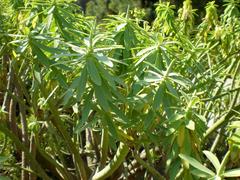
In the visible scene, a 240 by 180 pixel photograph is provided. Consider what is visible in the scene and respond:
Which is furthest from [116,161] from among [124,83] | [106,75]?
[106,75]

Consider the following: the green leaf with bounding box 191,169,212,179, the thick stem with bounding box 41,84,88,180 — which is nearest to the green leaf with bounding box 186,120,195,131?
the green leaf with bounding box 191,169,212,179

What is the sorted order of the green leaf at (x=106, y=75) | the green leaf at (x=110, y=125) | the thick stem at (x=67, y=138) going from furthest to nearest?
the thick stem at (x=67, y=138), the green leaf at (x=110, y=125), the green leaf at (x=106, y=75)

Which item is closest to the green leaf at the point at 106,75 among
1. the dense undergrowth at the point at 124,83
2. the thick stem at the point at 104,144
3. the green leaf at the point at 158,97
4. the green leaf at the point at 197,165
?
the dense undergrowth at the point at 124,83

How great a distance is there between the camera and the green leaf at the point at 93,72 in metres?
1.49

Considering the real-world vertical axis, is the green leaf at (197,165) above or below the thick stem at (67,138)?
above

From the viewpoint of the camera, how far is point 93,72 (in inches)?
59.4

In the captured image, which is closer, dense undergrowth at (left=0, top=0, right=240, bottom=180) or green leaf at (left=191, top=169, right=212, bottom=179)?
green leaf at (left=191, top=169, right=212, bottom=179)

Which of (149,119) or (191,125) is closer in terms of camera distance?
(191,125)

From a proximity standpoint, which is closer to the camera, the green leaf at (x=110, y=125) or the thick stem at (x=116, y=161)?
the green leaf at (x=110, y=125)

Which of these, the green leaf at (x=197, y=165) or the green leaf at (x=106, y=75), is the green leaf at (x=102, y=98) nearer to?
the green leaf at (x=106, y=75)

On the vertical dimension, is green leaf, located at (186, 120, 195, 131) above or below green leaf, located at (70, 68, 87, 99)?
below

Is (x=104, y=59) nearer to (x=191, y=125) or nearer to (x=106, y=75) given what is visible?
(x=106, y=75)

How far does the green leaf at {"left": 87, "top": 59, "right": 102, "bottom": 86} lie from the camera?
1.49 metres

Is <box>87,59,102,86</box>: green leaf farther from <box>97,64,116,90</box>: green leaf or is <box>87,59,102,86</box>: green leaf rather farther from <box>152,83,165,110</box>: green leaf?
<box>152,83,165,110</box>: green leaf
